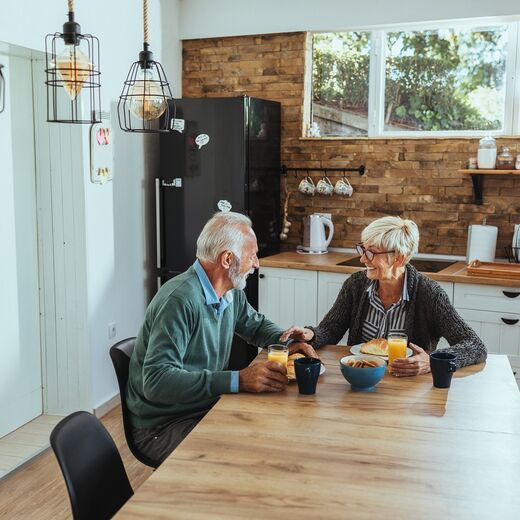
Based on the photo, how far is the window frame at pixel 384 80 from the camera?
13.6 ft

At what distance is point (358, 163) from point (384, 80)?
56 cm

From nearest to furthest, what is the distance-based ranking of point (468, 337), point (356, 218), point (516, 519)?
1. point (516, 519)
2. point (468, 337)
3. point (356, 218)

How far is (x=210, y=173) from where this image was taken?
4.22 m

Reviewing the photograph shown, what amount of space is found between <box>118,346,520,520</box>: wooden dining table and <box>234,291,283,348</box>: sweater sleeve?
0.47 m

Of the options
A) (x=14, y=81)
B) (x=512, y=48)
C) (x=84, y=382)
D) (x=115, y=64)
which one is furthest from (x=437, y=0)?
(x=84, y=382)

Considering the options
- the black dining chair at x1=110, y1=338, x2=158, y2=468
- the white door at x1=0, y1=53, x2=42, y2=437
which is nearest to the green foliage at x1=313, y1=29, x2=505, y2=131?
the white door at x1=0, y1=53, x2=42, y2=437

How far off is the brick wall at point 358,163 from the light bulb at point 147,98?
2.38 m

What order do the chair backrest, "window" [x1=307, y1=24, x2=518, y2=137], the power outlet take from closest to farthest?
1. the chair backrest
2. the power outlet
3. "window" [x1=307, y1=24, x2=518, y2=137]

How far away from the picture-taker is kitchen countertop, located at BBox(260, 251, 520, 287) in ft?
11.9

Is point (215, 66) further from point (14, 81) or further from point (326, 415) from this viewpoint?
point (326, 415)

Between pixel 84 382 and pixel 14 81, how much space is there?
1.65 meters

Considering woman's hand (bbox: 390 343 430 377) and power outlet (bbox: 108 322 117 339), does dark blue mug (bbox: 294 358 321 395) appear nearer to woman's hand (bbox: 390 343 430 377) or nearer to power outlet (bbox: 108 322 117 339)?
woman's hand (bbox: 390 343 430 377)

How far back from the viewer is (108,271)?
3949 millimetres

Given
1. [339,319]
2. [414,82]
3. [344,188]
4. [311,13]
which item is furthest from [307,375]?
[311,13]
